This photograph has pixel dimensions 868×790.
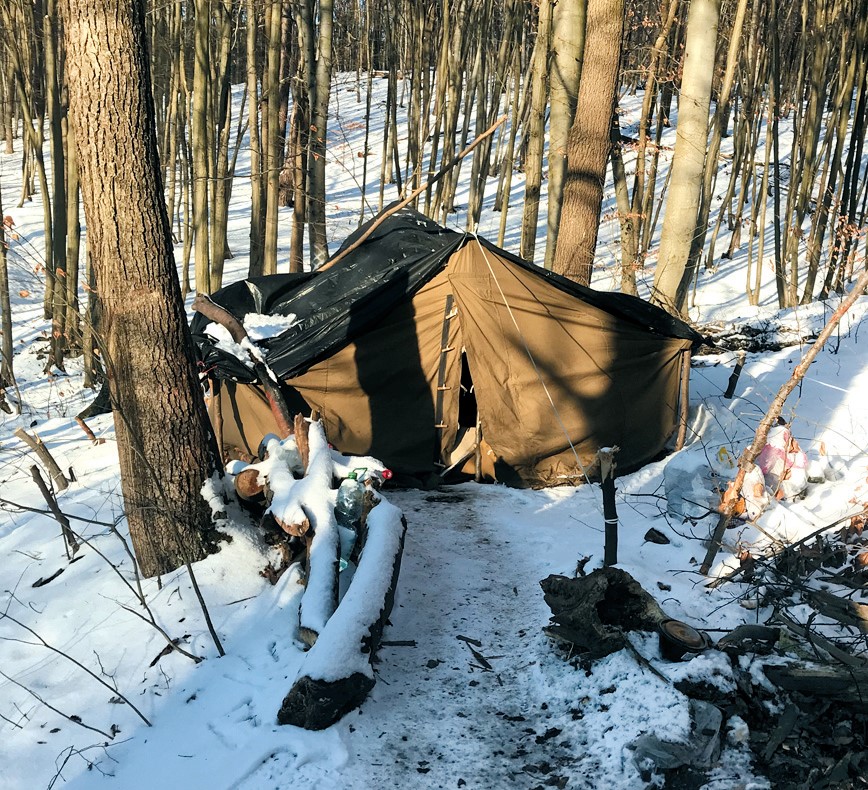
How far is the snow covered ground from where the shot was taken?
325 cm

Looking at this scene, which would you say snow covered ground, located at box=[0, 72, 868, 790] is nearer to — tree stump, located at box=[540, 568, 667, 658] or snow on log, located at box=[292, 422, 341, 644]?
tree stump, located at box=[540, 568, 667, 658]

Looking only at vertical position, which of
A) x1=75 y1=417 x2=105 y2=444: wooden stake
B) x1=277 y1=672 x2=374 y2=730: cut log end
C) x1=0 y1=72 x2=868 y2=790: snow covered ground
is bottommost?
x1=75 y1=417 x2=105 y2=444: wooden stake

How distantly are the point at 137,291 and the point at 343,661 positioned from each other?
249cm

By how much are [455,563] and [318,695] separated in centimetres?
209

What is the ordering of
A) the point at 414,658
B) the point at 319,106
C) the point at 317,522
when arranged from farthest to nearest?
the point at 319,106 < the point at 317,522 < the point at 414,658

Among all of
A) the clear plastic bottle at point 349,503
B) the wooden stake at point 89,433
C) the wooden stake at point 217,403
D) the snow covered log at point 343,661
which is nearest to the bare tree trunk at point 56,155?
the wooden stake at point 89,433

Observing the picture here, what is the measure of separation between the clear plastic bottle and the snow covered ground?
18.0 inches

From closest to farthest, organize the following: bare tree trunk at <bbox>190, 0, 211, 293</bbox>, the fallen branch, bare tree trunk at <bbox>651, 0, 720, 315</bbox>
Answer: the fallen branch, bare tree trunk at <bbox>651, 0, 720, 315</bbox>, bare tree trunk at <bbox>190, 0, 211, 293</bbox>

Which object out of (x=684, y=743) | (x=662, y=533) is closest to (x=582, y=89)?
(x=662, y=533)

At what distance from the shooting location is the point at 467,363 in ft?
24.2

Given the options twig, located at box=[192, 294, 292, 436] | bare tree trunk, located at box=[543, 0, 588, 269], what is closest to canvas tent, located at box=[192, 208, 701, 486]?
twig, located at box=[192, 294, 292, 436]

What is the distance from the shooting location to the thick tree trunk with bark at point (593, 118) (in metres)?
7.53

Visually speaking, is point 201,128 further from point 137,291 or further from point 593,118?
point 137,291

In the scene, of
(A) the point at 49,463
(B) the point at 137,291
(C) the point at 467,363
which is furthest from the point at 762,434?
(A) the point at 49,463
